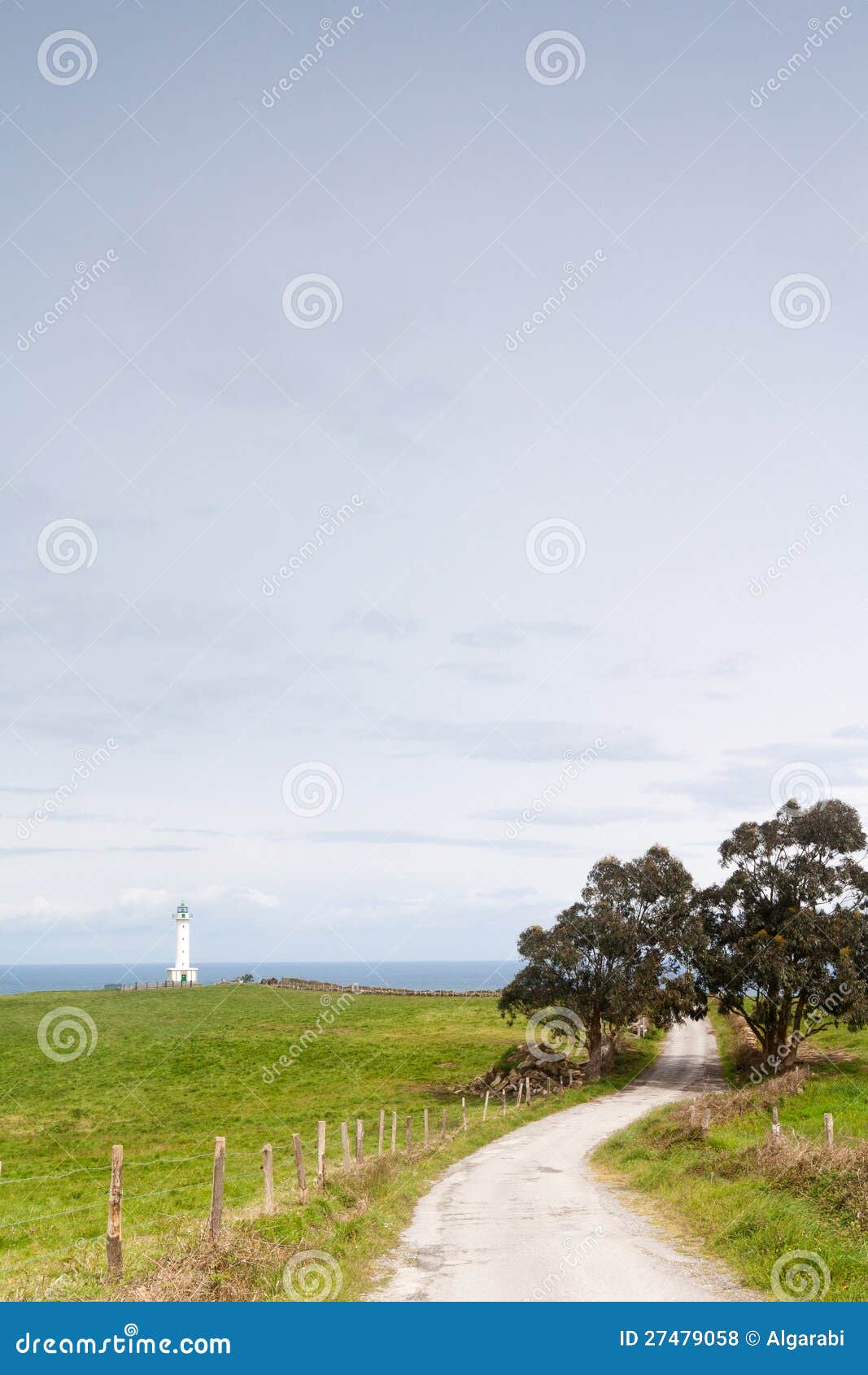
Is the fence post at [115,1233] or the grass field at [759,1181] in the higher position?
the fence post at [115,1233]

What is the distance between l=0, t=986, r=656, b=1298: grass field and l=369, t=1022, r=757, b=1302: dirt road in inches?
35.5

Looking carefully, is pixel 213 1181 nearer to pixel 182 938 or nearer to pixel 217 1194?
pixel 217 1194

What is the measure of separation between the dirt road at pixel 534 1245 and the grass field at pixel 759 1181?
84cm

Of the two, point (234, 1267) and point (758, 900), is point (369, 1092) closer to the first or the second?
point (758, 900)

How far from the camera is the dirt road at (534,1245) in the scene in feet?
46.3

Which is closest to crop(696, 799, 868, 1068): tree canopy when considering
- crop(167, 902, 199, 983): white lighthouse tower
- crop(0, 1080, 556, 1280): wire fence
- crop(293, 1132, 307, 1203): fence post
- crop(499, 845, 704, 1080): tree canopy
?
crop(499, 845, 704, 1080): tree canopy

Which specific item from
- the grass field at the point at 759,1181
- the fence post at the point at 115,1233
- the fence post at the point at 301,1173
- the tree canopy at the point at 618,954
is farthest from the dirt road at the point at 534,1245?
the tree canopy at the point at 618,954

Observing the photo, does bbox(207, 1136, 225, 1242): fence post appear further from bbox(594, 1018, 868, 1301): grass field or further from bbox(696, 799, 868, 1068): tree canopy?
bbox(696, 799, 868, 1068): tree canopy

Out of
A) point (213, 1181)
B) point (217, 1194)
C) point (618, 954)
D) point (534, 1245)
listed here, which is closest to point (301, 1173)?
point (213, 1181)

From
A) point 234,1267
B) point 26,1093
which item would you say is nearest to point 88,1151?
point 26,1093

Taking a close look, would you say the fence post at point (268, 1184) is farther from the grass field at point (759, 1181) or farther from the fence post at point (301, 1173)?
the grass field at point (759, 1181)

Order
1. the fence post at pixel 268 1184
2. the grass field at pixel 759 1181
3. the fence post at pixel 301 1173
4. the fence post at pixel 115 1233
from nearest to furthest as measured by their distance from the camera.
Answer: the fence post at pixel 115 1233
the grass field at pixel 759 1181
the fence post at pixel 268 1184
the fence post at pixel 301 1173

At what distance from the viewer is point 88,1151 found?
4288cm

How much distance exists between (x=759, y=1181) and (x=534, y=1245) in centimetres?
616
